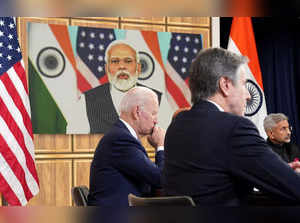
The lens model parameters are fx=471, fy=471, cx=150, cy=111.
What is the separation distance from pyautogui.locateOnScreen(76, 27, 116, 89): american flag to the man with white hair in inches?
2.4

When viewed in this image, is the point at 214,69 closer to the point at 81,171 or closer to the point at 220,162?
the point at 220,162

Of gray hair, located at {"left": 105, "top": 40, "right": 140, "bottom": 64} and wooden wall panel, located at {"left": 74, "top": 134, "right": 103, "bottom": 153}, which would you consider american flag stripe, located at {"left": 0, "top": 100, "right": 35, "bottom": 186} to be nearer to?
wooden wall panel, located at {"left": 74, "top": 134, "right": 103, "bottom": 153}

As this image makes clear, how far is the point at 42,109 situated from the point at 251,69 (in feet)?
8.46

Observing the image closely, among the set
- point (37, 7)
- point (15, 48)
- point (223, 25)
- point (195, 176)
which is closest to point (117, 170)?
point (195, 176)

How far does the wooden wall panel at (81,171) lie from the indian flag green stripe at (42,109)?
0.41 m

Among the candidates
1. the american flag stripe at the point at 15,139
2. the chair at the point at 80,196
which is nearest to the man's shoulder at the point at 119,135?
the chair at the point at 80,196

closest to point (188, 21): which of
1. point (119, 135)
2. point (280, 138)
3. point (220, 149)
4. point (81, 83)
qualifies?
point (81, 83)

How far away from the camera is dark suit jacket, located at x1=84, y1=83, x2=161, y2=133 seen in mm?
5195

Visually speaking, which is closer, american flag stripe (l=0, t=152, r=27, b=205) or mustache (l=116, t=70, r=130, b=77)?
american flag stripe (l=0, t=152, r=27, b=205)

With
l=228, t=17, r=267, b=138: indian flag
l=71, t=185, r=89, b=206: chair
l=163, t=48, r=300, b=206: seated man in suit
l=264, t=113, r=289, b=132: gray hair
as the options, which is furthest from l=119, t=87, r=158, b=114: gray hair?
l=228, t=17, r=267, b=138: indian flag

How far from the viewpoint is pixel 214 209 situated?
0.21m

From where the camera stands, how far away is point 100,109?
5234 millimetres

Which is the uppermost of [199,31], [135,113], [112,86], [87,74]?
[199,31]

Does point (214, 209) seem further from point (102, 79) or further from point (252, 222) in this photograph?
point (102, 79)
